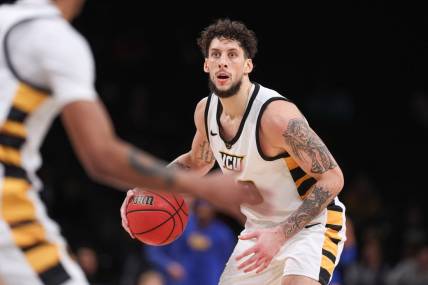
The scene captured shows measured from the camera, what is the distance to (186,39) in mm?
15102

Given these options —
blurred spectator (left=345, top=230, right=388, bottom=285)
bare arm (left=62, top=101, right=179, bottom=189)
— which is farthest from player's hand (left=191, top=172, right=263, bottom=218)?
blurred spectator (left=345, top=230, right=388, bottom=285)

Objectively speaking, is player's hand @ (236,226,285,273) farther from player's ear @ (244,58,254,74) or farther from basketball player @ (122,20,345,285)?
player's ear @ (244,58,254,74)

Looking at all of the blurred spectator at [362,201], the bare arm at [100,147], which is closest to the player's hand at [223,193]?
the bare arm at [100,147]

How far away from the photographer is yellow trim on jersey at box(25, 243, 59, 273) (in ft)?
10.5

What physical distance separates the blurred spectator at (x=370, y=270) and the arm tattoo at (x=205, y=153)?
21.6ft

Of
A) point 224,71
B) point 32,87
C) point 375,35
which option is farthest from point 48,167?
point 32,87

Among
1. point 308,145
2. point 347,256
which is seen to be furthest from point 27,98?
point 347,256

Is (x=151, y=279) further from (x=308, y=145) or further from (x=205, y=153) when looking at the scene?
(x=308, y=145)

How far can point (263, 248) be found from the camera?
4887mm

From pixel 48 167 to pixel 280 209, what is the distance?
27.0 feet

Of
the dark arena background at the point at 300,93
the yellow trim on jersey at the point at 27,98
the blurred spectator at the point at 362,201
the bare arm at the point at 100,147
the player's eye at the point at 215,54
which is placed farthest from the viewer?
the blurred spectator at the point at 362,201

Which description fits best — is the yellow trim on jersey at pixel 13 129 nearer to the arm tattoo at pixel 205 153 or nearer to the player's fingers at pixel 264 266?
the player's fingers at pixel 264 266

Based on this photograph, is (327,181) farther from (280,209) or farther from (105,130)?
(105,130)

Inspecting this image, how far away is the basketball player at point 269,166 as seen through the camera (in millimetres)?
5102
